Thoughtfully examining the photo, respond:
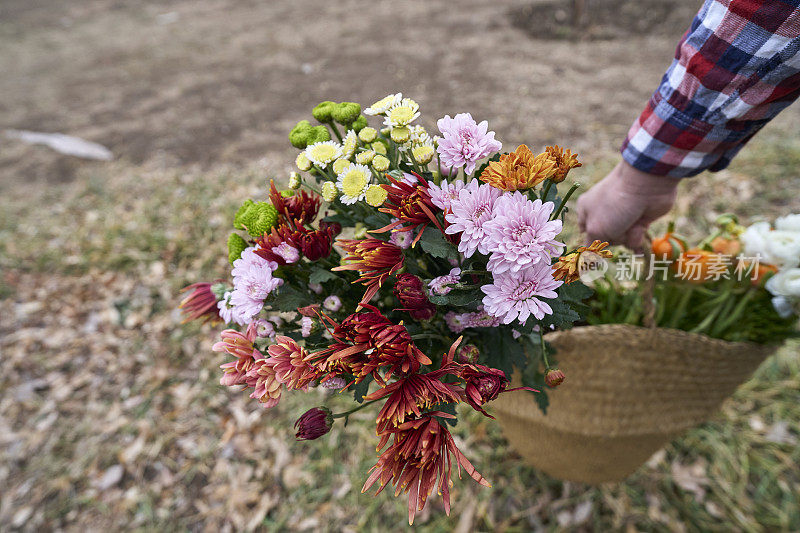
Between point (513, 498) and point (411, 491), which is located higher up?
point (411, 491)

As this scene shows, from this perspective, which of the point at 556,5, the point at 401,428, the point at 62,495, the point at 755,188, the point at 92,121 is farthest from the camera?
the point at 556,5

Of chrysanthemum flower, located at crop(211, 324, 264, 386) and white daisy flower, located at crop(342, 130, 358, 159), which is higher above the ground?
white daisy flower, located at crop(342, 130, 358, 159)

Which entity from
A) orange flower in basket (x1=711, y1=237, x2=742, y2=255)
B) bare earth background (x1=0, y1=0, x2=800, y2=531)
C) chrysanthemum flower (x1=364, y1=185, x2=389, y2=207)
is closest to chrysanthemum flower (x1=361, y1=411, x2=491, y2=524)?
chrysanthemum flower (x1=364, y1=185, x2=389, y2=207)

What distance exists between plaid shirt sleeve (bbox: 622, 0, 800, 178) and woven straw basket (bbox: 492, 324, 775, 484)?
40 cm

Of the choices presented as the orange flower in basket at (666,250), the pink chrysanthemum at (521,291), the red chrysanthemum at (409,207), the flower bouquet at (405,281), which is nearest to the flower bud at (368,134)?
the flower bouquet at (405,281)

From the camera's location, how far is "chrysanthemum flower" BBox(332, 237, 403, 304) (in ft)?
2.23

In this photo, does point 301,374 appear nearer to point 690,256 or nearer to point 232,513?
point 690,256

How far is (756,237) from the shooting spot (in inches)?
44.3

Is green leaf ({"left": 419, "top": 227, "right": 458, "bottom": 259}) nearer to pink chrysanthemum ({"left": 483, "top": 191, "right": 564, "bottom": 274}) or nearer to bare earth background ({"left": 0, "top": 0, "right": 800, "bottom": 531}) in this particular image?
pink chrysanthemum ({"left": 483, "top": 191, "right": 564, "bottom": 274})

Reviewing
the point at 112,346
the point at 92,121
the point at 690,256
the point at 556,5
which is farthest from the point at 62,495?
the point at 556,5

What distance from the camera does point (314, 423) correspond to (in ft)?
2.42

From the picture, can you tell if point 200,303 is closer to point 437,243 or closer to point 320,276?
point 320,276

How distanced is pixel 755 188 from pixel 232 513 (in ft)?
10.1

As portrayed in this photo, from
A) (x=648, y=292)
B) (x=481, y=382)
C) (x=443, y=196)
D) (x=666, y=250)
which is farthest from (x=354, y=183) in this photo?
(x=666, y=250)
